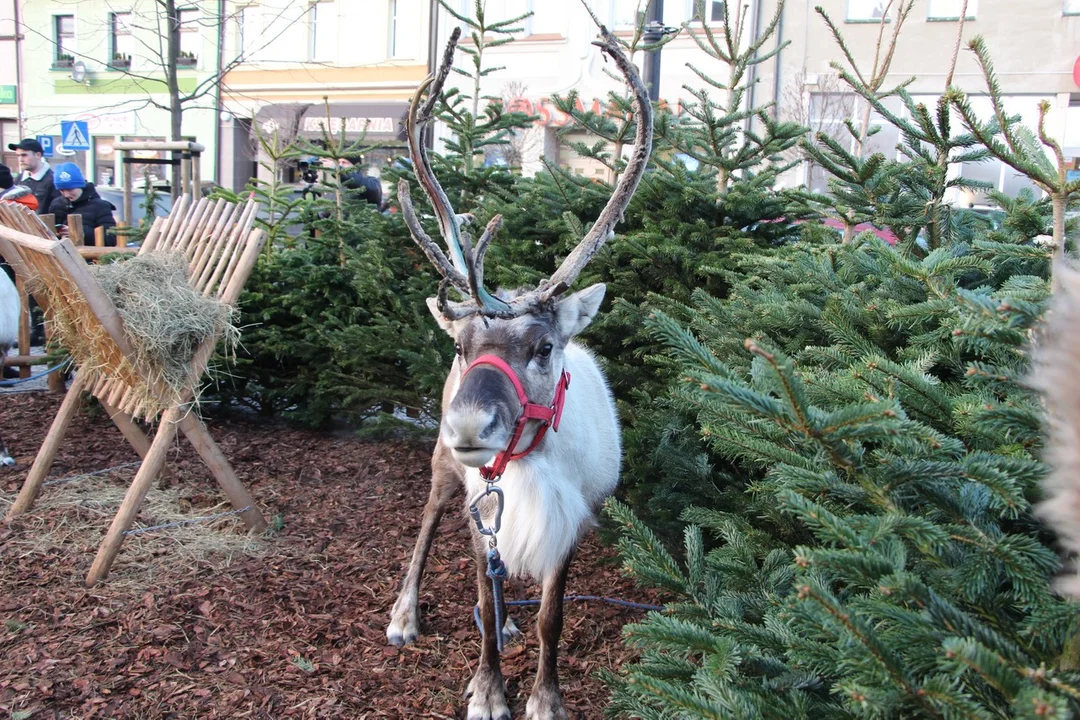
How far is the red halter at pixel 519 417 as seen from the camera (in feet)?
9.79

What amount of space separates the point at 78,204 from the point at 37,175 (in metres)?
0.76

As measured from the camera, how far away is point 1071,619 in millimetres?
1350

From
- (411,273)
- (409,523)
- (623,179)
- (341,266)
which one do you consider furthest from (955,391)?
(341,266)

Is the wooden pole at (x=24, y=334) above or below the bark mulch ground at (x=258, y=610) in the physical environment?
above

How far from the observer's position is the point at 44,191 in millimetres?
10164

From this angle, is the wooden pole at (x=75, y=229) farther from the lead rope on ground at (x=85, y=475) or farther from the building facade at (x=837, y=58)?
the building facade at (x=837, y=58)

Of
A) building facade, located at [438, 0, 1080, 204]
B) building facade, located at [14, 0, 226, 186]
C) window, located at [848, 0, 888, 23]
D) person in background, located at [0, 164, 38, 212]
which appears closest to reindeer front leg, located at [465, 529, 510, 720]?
person in background, located at [0, 164, 38, 212]

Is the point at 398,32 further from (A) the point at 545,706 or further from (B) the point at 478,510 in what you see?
(A) the point at 545,706

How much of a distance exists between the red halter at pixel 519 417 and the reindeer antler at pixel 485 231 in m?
0.26

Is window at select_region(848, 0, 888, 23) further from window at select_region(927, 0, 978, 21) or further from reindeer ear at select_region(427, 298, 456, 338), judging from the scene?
reindeer ear at select_region(427, 298, 456, 338)

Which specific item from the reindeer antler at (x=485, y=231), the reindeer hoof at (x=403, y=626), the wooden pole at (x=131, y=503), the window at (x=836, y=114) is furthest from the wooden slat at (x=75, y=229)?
the window at (x=836, y=114)

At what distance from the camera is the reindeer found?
3100mm

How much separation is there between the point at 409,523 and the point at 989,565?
13.1 feet

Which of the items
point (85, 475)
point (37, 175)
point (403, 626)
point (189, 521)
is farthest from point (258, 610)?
point (37, 175)
